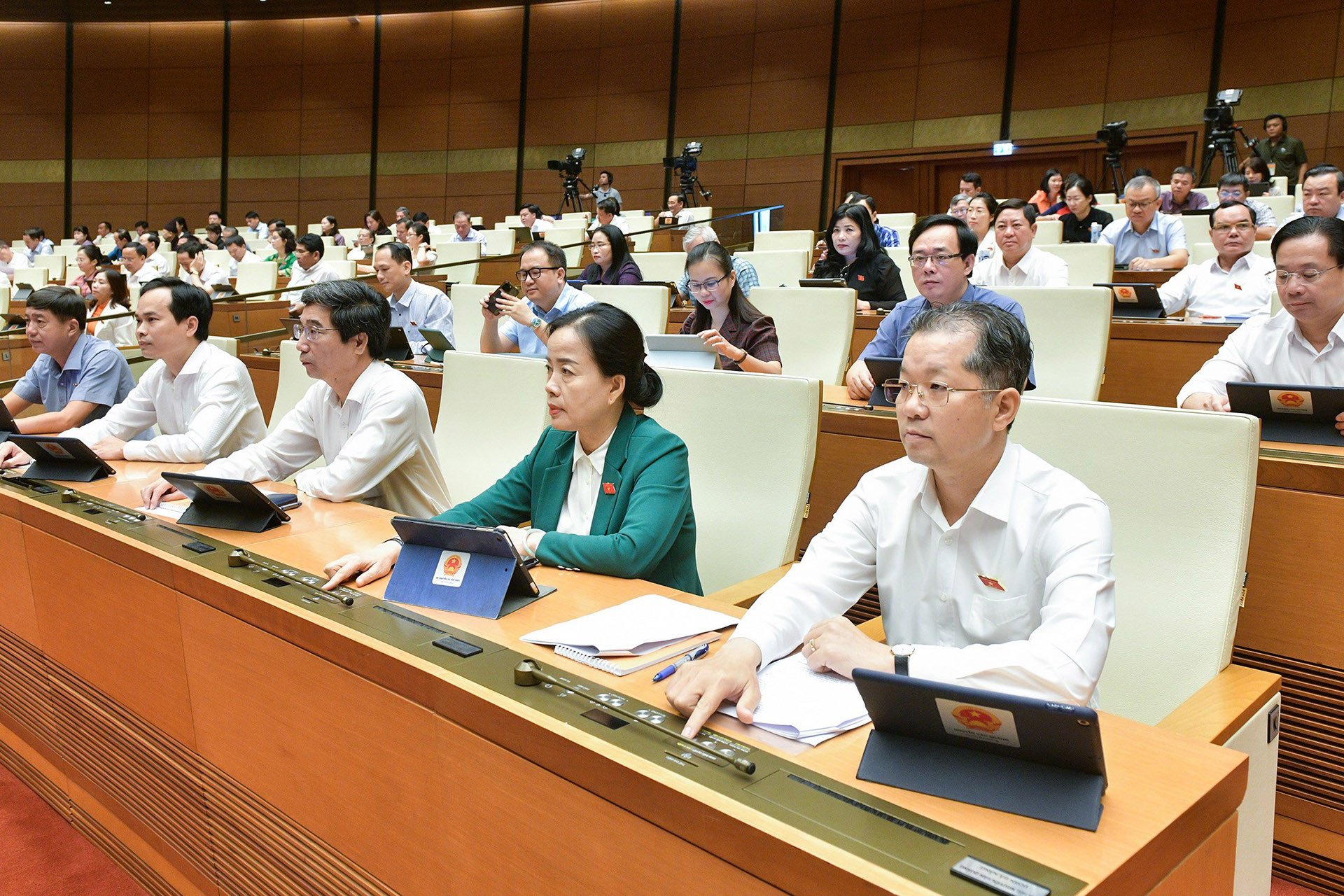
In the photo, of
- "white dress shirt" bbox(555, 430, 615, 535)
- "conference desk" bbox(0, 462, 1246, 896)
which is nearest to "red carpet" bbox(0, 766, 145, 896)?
"conference desk" bbox(0, 462, 1246, 896)

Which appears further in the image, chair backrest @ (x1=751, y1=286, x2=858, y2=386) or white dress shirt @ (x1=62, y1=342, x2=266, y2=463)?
chair backrest @ (x1=751, y1=286, x2=858, y2=386)

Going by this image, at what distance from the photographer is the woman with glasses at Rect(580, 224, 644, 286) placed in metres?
5.08

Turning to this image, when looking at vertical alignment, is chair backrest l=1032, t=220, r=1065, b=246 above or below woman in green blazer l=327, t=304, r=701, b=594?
above

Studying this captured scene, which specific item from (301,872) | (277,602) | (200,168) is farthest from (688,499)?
(200,168)

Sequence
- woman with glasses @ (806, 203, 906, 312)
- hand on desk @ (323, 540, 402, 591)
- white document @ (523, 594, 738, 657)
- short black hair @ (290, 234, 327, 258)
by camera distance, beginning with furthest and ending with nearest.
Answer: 1. short black hair @ (290, 234, 327, 258)
2. woman with glasses @ (806, 203, 906, 312)
3. hand on desk @ (323, 540, 402, 591)
4. white document @ (523, 594, 738, 657)

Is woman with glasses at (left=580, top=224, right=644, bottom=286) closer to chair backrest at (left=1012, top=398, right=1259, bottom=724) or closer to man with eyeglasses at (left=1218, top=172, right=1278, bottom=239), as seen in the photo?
→ man with eyeglasses at (left=1218, top=172, right=1278, bottom=239)

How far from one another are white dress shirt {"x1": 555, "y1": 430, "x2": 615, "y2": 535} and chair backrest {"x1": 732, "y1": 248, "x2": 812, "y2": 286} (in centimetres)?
356

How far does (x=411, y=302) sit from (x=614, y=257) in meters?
1.05

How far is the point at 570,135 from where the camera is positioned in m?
12.0

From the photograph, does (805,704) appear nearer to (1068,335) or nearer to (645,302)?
(1068,335)

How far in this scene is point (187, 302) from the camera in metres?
2.92

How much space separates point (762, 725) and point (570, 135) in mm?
11745

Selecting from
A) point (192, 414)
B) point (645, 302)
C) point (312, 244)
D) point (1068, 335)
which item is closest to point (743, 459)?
point (1068, 335)

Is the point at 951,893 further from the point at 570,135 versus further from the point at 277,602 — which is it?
the point at 570,135
